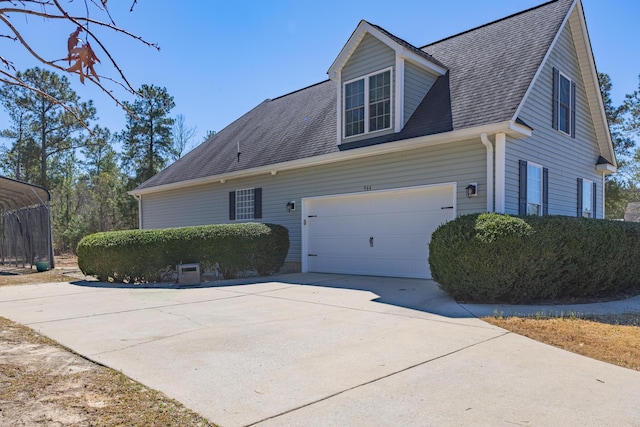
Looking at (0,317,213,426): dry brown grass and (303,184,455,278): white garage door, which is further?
(303,184,455,278): white garage door

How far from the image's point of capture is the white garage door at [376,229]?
10.2 m

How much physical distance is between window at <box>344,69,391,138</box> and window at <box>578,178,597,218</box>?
20.1 feet

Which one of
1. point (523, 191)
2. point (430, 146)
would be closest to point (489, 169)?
point (523, 191)

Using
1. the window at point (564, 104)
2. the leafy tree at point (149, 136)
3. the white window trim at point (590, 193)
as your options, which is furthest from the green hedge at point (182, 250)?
the leafy tree at point (149, 136)

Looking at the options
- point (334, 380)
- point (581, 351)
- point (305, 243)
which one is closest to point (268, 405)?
point (334, 380)

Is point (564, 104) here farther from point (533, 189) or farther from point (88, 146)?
point (88, 146)

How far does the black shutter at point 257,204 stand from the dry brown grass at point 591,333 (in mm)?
9178

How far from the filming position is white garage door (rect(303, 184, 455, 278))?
10156mm

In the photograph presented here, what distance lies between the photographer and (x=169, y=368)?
162 inches

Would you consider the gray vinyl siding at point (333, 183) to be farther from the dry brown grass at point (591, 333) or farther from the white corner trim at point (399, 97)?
the dry brown grass at point (591, 333)

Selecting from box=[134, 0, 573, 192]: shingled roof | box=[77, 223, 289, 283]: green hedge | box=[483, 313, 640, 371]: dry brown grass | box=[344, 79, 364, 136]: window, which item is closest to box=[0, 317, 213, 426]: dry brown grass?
box=[483, 313, 640, 371]: dry brown grass

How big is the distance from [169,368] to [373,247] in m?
7.62

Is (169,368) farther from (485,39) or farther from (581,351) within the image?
(485,39)

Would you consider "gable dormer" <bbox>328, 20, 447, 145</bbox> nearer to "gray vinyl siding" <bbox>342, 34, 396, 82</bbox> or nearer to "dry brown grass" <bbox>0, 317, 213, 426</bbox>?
"gray vinyl siding" <bbox>342, 34, 396, 82</bbox>
